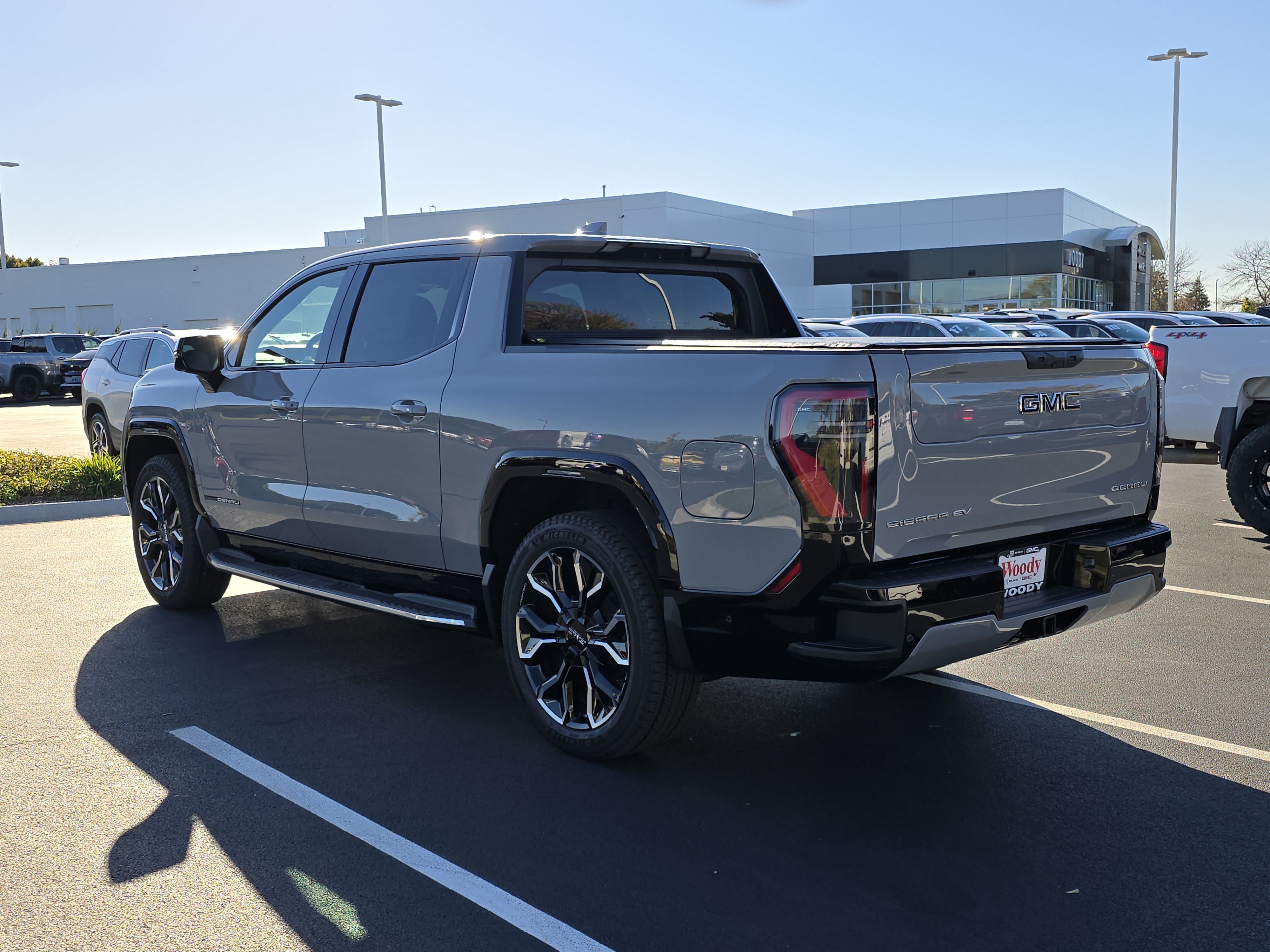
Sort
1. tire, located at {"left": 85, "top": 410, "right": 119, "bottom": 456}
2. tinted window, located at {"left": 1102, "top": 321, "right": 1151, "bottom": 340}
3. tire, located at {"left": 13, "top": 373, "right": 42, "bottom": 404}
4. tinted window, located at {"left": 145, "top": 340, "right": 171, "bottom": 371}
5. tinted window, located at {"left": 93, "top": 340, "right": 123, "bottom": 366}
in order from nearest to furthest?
1. tinted window, located at {"left": 1102, "top": 321, "right": 1151, "bottom": 340}
2. tinted window, located at {"left": 145, "top": 340, "right": 171, "bottom": 371}
3. tire, located at {"left": 85, "top": 410, "right": 119, "bottom": 456}
4. tinted window, located at {"left": 93, "top": 340, "right": 123, "bottom": 366}
5. tire, located at {"left": 13, "top": 373, "right": 42, "bottom": 404}

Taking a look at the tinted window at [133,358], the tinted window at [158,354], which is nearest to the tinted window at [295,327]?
the tinted window at [158,354]

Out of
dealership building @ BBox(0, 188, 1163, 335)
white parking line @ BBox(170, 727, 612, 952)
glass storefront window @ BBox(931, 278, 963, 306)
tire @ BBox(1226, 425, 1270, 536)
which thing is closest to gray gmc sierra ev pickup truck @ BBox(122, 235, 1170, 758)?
white parking line @ BBox(170, 727, 612, 952)

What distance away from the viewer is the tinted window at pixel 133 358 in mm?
14242

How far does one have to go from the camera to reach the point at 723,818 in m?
3.93

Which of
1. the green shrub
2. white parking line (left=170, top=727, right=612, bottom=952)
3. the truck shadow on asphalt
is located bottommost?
the truck shadow on asphalt

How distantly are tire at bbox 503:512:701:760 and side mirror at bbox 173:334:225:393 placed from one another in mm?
2534

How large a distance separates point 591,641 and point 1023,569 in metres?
1.56

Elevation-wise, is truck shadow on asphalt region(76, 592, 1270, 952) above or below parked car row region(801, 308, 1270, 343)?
below

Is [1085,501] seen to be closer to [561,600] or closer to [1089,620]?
[1089,620]

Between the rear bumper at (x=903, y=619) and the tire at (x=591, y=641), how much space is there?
20cm

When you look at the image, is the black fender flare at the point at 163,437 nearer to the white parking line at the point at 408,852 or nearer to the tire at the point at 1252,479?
the white parking line at the point at 408,852

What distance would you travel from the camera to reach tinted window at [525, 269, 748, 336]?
5.07 metres

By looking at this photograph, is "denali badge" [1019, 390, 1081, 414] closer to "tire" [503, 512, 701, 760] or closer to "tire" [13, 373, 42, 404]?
"tire" [503, 512, 701, 760]

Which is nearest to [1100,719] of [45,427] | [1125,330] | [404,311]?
[404,311]
